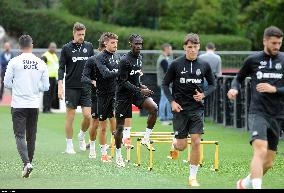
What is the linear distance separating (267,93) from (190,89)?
171cm

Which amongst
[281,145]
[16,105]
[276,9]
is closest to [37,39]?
[276,9]

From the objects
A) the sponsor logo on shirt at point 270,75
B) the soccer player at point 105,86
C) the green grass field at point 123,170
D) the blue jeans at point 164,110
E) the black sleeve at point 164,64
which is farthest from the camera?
the blue jeans at point 164,110

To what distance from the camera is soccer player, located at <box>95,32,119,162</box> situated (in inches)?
698

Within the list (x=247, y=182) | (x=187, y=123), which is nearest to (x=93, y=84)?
(x=187, y=123)

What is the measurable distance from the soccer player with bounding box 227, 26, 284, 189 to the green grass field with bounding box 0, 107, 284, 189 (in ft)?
3.95

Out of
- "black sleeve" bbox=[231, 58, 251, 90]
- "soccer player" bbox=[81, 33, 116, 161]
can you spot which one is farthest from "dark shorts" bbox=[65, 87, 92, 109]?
"black sleeve" bbox=[231, 58, 251, 90]

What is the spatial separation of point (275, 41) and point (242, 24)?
45.2 m

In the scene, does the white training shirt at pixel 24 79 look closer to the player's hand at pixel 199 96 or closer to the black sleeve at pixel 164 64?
the player's hand at pixel 199 96

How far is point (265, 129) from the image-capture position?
12.8 m

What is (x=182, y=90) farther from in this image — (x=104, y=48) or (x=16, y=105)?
(x=104, y=48)

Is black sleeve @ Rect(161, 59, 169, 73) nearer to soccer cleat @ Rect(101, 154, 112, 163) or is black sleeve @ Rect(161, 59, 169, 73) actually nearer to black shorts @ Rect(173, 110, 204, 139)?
soccer cleat @ Rect(101, 154, 112, 163)

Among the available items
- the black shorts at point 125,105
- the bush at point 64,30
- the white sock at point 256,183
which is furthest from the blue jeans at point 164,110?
the bush at point 64,30

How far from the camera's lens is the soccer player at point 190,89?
14273 millimetres

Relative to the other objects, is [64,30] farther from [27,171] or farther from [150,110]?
[27,171]
